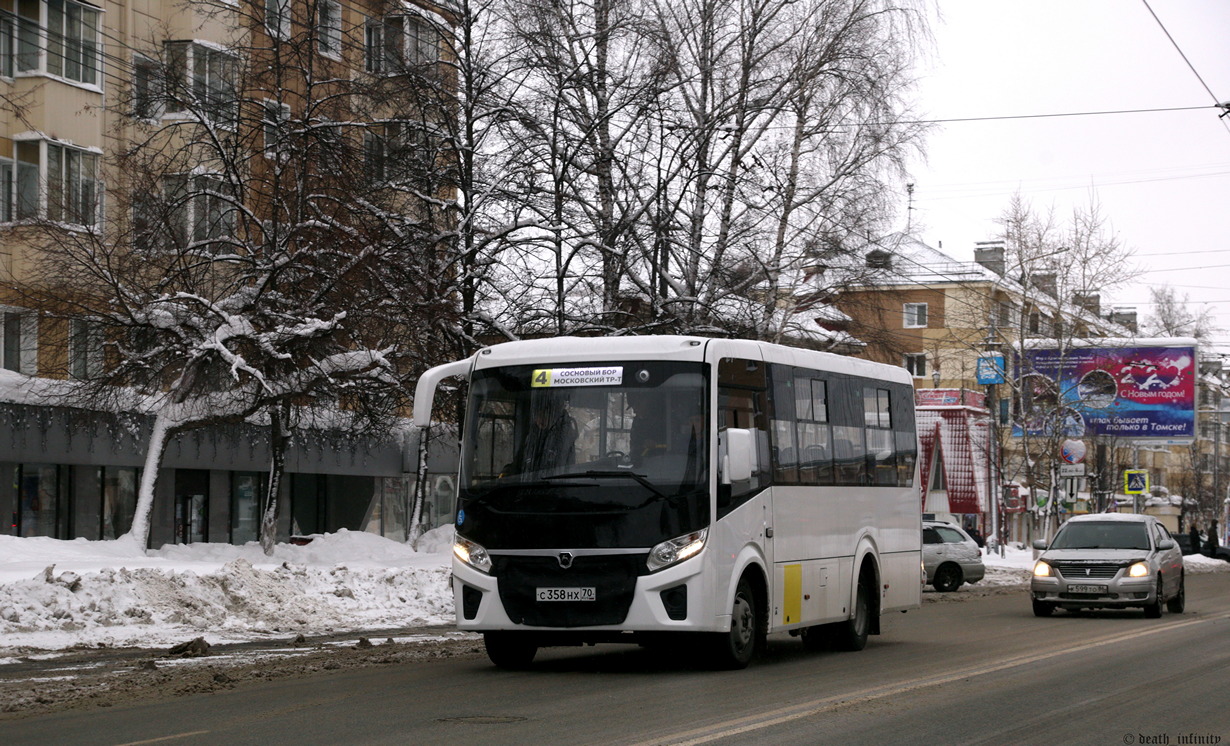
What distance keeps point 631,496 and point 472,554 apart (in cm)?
164

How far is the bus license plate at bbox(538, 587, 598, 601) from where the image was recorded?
44.6 ft

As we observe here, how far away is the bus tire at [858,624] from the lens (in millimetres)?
17078

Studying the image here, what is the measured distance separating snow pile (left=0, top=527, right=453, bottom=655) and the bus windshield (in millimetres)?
5260

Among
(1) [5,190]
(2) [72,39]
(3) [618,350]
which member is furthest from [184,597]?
(2) [72,39]

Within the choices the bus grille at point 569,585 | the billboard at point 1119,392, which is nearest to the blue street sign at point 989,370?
the billboard at point 1119,392

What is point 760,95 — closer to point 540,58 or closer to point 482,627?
point 540,58

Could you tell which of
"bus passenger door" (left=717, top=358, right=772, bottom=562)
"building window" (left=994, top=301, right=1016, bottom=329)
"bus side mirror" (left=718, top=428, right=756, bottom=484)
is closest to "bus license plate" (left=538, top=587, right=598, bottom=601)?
"bus passenger door" (left=717, top=358, right=772, bottom=562)

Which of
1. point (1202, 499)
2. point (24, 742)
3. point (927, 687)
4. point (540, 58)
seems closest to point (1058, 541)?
point (540, 58)

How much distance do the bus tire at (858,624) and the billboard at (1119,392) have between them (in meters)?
36.5

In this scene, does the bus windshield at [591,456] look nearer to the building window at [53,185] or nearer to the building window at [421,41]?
the building window at [53,185]

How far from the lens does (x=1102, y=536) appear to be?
86.4 ft

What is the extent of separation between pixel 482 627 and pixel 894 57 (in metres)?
24.4

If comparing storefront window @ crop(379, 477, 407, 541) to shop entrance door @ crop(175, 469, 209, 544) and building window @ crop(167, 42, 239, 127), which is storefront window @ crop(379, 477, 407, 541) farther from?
building window @ crop(167, 42, 239, 127)

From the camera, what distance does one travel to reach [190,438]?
125 ft
